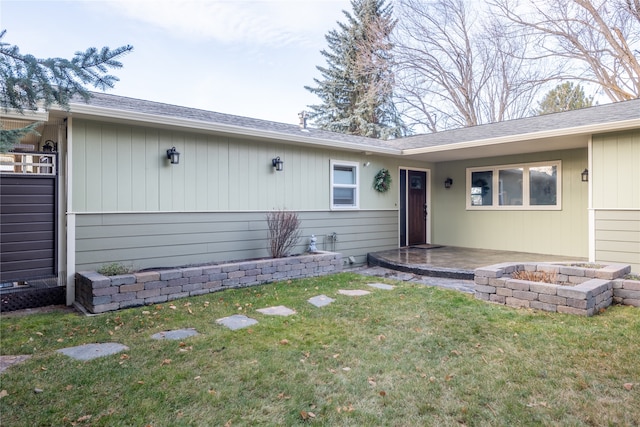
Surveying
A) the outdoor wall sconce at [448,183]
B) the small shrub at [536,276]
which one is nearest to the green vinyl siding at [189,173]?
the outdoor wall sconce at [448,183]

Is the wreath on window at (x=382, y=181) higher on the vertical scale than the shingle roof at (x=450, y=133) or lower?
lower

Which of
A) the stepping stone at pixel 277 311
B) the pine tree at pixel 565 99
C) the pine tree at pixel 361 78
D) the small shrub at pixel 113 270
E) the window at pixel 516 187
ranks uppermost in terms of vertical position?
the pine tree at pixel 361 78

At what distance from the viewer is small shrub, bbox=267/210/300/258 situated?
256 inches

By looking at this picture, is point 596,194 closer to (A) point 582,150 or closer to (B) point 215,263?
(A) point 582,150

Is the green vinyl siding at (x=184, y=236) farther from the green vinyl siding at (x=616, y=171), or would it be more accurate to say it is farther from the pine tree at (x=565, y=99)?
the pine tree at (x=565, y=99)

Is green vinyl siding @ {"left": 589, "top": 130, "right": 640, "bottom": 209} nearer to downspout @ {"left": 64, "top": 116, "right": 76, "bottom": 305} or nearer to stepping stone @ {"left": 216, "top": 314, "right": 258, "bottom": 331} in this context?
stepping stone @ {"left": 216, "top": 314, "right": 258, "bottom": 331}

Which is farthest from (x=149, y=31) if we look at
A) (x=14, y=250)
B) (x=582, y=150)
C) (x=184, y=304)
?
(x=582, y=150)

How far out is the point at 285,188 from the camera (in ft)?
23.4

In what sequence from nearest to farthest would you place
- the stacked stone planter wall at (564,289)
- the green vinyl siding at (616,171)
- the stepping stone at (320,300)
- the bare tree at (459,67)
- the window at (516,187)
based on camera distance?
the stacked stone planter wall at (564,289) < the stepping stone at (320,300) < the green vinyl siding at (616,171) < the window at (516,187) < the bare tree at (459,67)

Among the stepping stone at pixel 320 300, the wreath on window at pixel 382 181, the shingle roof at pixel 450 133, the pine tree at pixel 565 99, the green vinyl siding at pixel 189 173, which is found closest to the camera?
the stepping stone at pixel 320 300

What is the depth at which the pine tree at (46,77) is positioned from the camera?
6.84 feet

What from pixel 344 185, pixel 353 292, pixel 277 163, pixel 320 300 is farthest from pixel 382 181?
pixel 320 300

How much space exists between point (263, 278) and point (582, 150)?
6732 mm

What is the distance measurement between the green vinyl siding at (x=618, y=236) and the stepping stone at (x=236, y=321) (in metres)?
5.69
